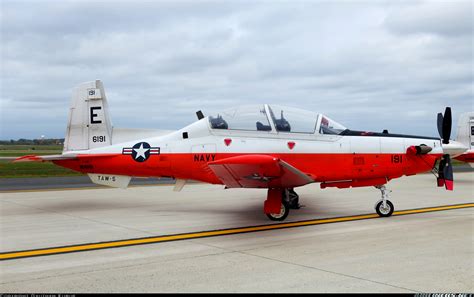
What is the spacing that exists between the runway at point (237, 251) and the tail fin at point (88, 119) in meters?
1.68

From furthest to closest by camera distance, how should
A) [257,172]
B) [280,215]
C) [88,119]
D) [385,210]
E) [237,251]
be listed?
[88,119] < [385,210] < [280,215] < [257,172] < [237,251]

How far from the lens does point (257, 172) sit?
293 inches

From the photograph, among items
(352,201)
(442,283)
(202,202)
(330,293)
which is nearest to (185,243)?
(330,293)

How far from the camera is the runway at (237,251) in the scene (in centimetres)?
454

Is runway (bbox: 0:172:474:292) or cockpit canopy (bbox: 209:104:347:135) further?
cockpit canopy (bbox: 209:104:347:135)

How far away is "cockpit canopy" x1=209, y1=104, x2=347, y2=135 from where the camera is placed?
8750 mm

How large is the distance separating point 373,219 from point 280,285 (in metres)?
5.01

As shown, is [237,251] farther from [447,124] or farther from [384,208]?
[447,124]

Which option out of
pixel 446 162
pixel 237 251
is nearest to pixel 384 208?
pixel 446 162

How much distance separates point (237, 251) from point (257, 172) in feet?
5.81

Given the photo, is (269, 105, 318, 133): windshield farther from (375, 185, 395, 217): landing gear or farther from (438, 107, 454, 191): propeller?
(438, 107, 454, 191): propeller

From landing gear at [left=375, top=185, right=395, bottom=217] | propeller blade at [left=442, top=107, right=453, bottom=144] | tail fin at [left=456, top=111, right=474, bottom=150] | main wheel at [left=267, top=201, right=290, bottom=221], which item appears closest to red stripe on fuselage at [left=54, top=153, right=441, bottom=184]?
propeller blade at [left=442, top=107, right=453, bottom=144]

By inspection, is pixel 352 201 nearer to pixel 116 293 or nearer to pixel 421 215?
pixel 421 215

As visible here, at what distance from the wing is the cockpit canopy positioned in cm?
119
